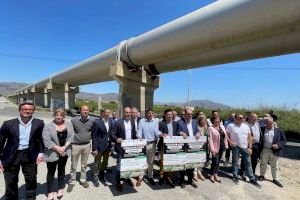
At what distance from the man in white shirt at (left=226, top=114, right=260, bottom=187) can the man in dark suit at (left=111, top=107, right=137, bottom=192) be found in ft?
9.23

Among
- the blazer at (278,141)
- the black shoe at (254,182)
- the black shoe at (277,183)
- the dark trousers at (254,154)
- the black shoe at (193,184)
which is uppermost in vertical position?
the blazer at (278,141)

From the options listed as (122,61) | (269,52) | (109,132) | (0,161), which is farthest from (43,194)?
(122,61)

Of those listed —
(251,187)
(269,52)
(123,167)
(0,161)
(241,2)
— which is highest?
(241,2)

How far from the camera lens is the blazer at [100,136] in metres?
6.49

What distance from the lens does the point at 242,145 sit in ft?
24.8

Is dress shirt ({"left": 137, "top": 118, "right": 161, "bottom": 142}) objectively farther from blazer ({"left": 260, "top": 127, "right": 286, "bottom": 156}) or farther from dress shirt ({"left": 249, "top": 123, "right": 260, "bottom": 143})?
blazer ({"left": 260, "top": 127, "right": 286, "bottom": 156})

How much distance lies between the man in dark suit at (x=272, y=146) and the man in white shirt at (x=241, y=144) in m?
0.48

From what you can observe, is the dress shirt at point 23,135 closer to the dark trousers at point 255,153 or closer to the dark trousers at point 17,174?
the dark trousers at point 17,174

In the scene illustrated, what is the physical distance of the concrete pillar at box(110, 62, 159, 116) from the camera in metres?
12.8

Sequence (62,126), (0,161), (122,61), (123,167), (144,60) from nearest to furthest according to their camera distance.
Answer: (0,161) → (62,126) → (123,167) → (144,60) → (122,61)

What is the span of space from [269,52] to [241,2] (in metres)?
2.70

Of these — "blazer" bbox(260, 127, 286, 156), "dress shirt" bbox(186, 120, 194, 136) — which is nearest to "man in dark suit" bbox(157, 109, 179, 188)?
"dress shirt" bbox(186, 120, 194, 136)

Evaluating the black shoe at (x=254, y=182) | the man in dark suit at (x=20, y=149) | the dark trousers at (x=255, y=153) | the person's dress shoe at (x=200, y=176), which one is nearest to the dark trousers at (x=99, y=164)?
the man in dark suit at (x=20, y=149)

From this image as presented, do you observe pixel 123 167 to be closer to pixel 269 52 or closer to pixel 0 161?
pixel 0 161
